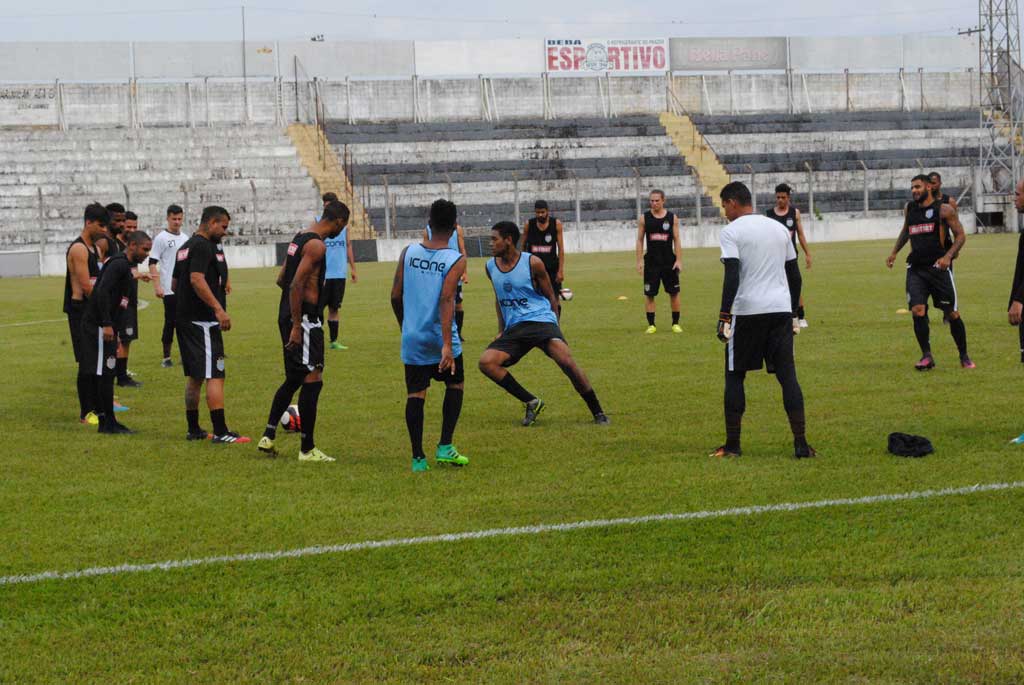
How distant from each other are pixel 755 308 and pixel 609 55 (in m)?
59.5

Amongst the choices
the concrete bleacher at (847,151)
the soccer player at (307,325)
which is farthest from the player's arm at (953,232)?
the concrete bleacher at (847,151)

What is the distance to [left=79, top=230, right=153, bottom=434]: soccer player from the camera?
11.2 metres

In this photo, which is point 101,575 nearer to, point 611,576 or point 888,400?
point 611,576

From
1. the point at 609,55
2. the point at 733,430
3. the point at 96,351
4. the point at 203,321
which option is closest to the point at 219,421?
the point at 203,321

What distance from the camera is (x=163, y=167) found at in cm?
5012

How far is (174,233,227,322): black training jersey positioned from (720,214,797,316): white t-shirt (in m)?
4.05

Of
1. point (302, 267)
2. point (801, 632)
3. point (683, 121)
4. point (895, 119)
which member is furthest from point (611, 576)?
point (895, 119)

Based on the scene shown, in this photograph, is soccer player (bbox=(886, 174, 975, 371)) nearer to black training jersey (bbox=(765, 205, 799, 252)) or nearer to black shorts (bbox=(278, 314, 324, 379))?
black training jersey (bbox=(765, 205, 799, 252))

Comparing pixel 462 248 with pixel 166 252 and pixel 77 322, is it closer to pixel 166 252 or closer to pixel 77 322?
pixel 166 252

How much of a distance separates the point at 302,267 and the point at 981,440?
16.0ft

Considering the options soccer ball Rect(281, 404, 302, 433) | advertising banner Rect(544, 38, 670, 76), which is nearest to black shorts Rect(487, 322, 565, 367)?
soccer ball Rect(281, 404, 302, 433)

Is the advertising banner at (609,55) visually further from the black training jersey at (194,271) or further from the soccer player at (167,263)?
the black training jersey at (194,271)

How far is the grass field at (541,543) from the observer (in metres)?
5.16

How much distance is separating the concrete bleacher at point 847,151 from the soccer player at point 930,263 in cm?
3758
